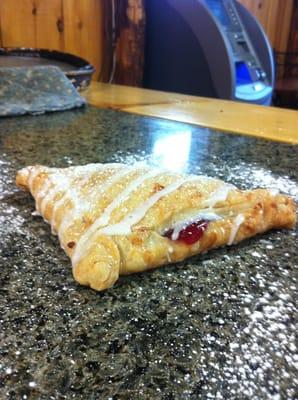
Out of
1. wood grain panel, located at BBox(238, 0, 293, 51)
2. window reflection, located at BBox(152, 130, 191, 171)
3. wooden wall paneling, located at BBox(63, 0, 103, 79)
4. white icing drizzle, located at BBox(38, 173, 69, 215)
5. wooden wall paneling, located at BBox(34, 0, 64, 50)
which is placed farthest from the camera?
wood grain panel, located at BBox(238, 0, 293, 51)

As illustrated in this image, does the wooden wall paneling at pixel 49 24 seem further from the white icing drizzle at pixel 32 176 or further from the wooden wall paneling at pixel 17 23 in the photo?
the white icing drizzle at pixel 32 176

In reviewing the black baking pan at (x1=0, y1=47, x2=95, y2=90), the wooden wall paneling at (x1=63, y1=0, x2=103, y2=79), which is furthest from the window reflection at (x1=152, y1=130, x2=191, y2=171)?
the wooden wall paneling at (x1=63, y1=0, x2=103, y2=79)

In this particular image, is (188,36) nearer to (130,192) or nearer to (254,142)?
(254,142)

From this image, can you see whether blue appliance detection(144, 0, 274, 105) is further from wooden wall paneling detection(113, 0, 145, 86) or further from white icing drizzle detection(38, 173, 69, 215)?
white icing drizzle detection(38, 173, 69, 215)

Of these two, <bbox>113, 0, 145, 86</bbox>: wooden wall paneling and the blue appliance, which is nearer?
the blue appliance

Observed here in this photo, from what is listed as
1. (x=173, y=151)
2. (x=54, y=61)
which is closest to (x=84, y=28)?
(x=54, y=61)

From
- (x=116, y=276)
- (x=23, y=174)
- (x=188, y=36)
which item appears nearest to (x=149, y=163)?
(x=23, y=174)
